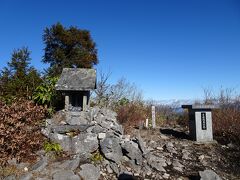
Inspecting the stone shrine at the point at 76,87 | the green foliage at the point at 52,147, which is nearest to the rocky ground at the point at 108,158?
the green foliage at the point at 52,147

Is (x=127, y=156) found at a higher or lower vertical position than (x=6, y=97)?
lower

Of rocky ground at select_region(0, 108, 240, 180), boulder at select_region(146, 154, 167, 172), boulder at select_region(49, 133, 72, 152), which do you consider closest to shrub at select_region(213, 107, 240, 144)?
rocky ground at select_region(0, 108, 240, 180)

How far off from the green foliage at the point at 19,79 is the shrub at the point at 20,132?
4.13 ft

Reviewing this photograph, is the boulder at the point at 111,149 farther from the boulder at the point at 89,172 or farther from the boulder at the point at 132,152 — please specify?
the boulder at the point at 89,172

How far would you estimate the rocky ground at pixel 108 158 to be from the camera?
6.60 m

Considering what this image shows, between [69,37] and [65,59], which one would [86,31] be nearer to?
[69,37]

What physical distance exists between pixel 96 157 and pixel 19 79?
4.50 meters

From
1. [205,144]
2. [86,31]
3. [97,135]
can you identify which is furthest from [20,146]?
[86,31]

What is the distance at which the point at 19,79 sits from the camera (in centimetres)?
972

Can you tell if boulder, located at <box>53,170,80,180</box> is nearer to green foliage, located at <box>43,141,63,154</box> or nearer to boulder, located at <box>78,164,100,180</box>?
boulder, located at <box>78,164,100,180</box>

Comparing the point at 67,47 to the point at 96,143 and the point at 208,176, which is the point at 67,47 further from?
the point at 208,176

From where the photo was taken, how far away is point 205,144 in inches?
398

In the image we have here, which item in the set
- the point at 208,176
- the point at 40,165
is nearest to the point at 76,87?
the point at 40,165

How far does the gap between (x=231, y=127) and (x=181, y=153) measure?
9.73 ft
